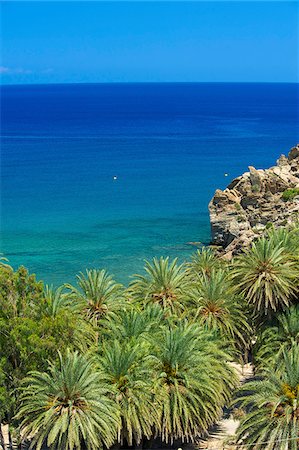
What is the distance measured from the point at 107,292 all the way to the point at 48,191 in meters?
63.3

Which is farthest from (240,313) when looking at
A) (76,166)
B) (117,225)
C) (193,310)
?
(76,166)

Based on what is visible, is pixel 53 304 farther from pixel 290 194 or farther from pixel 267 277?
pixel 290 194

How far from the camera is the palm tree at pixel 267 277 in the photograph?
→ 92.2ft

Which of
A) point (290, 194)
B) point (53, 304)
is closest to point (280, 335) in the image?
point (53, 304)

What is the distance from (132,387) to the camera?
79.7 ft

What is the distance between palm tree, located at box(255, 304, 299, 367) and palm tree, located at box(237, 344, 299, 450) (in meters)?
4.79

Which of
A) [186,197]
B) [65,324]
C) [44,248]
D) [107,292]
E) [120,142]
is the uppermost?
[120,142]

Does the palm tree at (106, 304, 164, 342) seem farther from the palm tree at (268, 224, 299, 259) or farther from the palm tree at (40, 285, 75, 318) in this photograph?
the palm tree at (268, 224, 299, 259)

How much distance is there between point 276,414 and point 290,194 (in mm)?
41063

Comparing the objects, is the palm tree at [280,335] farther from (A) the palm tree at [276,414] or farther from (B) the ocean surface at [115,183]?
(B) the ocean surface at [115,183]

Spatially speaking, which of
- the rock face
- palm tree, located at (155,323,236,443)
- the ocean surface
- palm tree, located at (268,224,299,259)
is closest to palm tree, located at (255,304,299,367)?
palm tree, located at (268,224,299,259)

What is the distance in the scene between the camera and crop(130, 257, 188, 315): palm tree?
31359 millimetres

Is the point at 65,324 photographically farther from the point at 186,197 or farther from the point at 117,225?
the point at 186,197

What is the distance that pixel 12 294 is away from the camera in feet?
79.7
